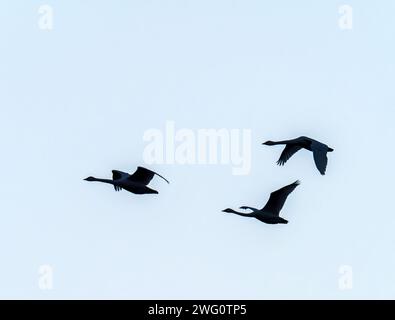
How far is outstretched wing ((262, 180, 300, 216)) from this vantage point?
25.5 metres

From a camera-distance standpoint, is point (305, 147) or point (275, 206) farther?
point (305, 147)

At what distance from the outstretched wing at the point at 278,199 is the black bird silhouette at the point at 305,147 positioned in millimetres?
966

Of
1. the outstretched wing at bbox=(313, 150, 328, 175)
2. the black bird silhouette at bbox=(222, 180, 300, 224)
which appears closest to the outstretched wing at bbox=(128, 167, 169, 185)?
the black bird silhouette at bbox=(222, 180, 300, 224)

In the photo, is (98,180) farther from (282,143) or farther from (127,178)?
(282,143)

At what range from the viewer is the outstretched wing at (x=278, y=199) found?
2545 cm

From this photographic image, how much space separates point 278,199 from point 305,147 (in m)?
1.73

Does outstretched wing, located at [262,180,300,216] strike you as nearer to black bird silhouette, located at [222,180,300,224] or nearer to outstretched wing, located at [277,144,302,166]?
black bird silhouette, located at [222,180,300,224]

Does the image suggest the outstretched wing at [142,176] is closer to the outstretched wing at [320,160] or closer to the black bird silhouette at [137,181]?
the black bird silhouette at [137,181]

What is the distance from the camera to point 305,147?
26766 millimetres

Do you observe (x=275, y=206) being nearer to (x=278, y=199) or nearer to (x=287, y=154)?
(x=278, y=199)

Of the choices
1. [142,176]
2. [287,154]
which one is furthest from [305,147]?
[142,176]

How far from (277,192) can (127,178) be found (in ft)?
10.5
